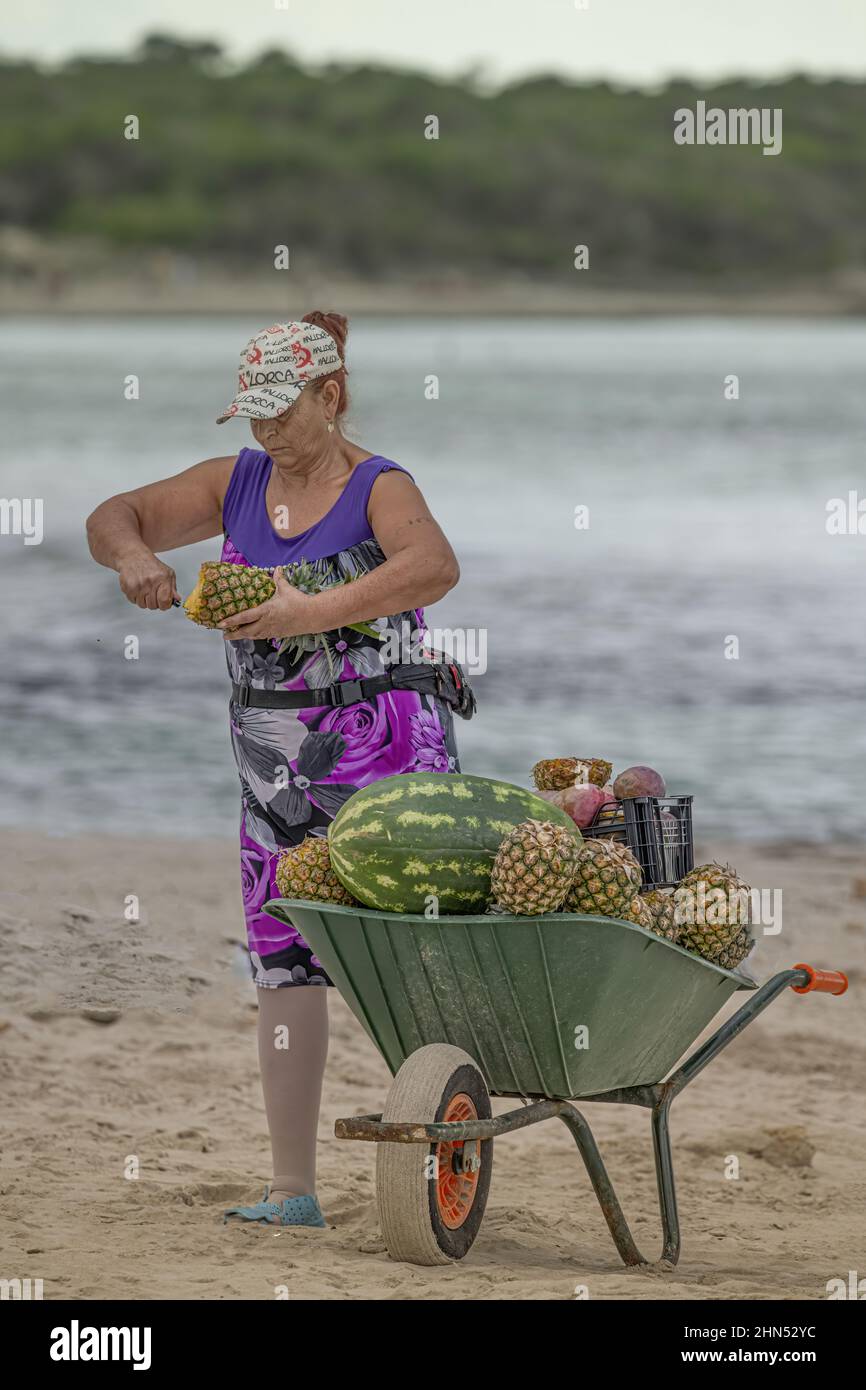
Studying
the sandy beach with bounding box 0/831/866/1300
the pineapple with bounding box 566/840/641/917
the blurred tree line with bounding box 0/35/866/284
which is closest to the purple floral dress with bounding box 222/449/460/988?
the pineapple with bounding box 566/840/641/917

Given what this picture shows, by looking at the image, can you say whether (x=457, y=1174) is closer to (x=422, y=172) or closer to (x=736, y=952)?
(x=736, y=952)

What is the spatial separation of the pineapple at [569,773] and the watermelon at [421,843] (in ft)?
1.52

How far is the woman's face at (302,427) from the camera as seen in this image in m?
4.16

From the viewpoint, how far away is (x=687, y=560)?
19125mm

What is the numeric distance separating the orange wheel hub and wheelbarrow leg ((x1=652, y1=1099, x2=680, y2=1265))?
1.43 feet

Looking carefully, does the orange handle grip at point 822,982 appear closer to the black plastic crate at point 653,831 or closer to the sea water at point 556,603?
the black plastic crate at point 653,831

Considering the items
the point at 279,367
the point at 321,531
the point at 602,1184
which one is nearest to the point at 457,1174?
the point at 602,1184

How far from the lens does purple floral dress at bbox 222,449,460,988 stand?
166 inches

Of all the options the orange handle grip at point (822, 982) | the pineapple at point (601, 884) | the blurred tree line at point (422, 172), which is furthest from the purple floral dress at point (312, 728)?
the blurred tree line at point (422, 172)

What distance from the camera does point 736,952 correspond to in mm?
4117

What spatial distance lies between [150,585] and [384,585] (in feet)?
1.59

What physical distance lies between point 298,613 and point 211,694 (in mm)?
8431

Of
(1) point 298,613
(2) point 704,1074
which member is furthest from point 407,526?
(2) point 704,1074

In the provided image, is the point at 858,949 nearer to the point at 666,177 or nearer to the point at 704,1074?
the point at 704,1074
